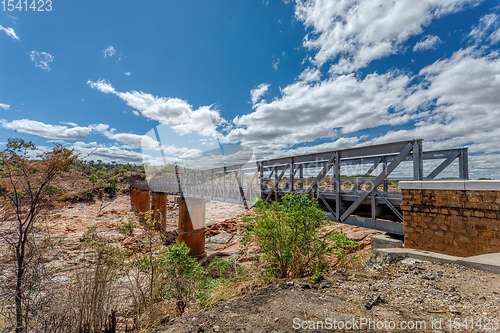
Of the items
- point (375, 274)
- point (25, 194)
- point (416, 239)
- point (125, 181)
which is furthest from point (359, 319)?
point (125, 181)

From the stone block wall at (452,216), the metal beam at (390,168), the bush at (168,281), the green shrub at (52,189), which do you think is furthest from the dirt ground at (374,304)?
the green shrub at (52,189)

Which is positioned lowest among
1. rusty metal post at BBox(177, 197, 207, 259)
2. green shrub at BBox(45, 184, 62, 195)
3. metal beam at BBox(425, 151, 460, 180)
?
rusty metal post at BBox(177, 197, 207, 259)

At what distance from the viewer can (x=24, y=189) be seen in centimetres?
516

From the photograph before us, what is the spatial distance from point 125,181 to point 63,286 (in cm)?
5439

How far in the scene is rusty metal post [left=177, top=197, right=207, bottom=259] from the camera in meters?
15.4

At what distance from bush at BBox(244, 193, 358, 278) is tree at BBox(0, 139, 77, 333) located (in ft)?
15.3

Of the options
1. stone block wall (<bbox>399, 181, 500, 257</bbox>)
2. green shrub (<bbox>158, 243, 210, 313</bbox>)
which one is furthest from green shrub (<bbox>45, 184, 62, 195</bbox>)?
stone block wall (<bbox>399, 181, 500, 257</bbox>)

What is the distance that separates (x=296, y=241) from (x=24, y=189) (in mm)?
5891

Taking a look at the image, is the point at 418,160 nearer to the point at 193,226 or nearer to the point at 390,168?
the point at 390,168

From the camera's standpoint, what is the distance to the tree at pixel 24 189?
4852mm

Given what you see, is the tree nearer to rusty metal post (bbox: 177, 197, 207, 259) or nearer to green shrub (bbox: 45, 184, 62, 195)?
green shrub (bbox: 45, 184, 62, 195)

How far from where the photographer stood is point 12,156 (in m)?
5.05

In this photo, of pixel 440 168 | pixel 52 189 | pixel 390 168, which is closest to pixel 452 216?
pixel 390 168

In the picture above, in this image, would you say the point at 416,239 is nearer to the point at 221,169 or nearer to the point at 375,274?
the point at 375,274
